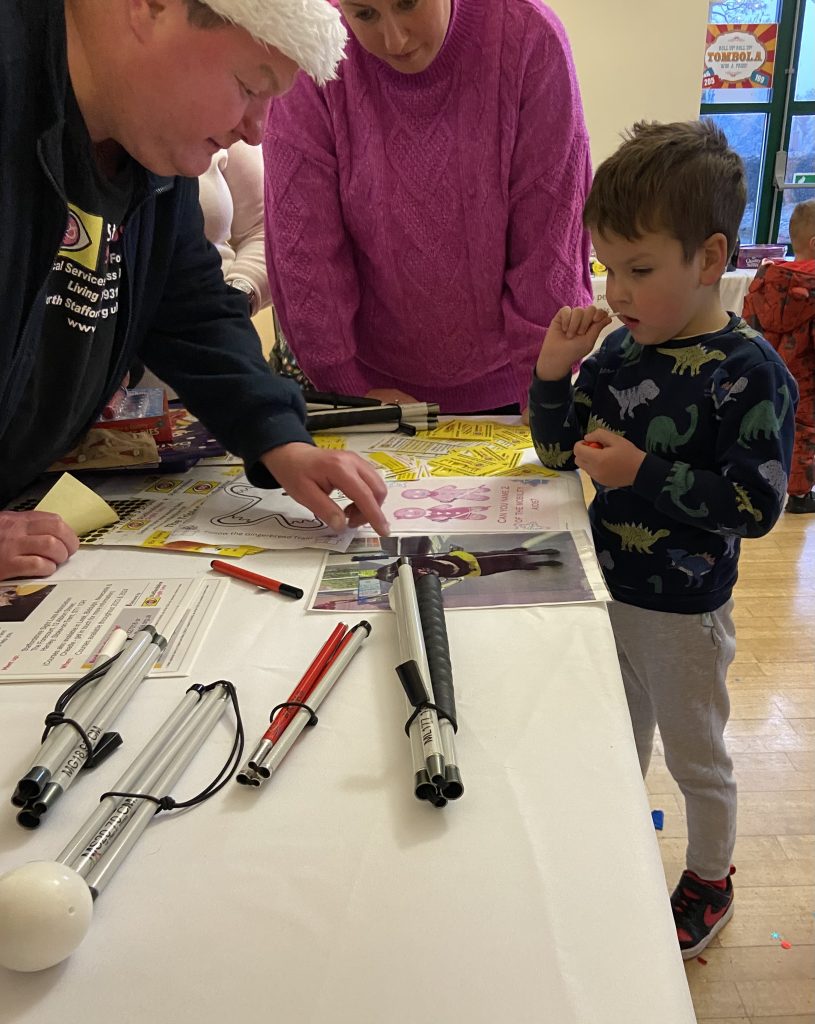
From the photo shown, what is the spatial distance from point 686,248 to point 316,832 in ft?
2.37

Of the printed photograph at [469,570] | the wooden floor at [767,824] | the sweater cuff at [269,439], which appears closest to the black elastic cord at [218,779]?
the printed photograph at [469,570]

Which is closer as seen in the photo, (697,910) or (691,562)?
(691,562)

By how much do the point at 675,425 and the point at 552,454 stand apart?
17cm

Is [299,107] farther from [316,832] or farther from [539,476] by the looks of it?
[316,832]

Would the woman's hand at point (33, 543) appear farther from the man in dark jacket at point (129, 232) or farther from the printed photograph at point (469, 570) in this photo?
the printed photograph at point (469, 570)

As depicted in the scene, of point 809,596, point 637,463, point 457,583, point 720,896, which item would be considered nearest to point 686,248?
point 637,463

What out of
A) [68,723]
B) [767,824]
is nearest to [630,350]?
[68,723]

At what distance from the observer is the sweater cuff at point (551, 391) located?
102 centimetres

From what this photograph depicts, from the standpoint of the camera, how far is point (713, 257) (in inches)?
34.9

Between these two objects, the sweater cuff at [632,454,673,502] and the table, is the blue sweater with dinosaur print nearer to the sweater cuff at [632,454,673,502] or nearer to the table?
the sweater cuff at [632,454,673,502]

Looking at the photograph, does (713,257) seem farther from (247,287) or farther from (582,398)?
(247,287)

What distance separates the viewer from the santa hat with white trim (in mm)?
619

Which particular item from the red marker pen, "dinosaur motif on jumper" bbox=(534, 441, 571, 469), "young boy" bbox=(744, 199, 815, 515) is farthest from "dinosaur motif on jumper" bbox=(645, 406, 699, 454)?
"young boy" bbox=(744, 199, 815, 515)

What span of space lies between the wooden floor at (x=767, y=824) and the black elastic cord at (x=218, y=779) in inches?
37.1
